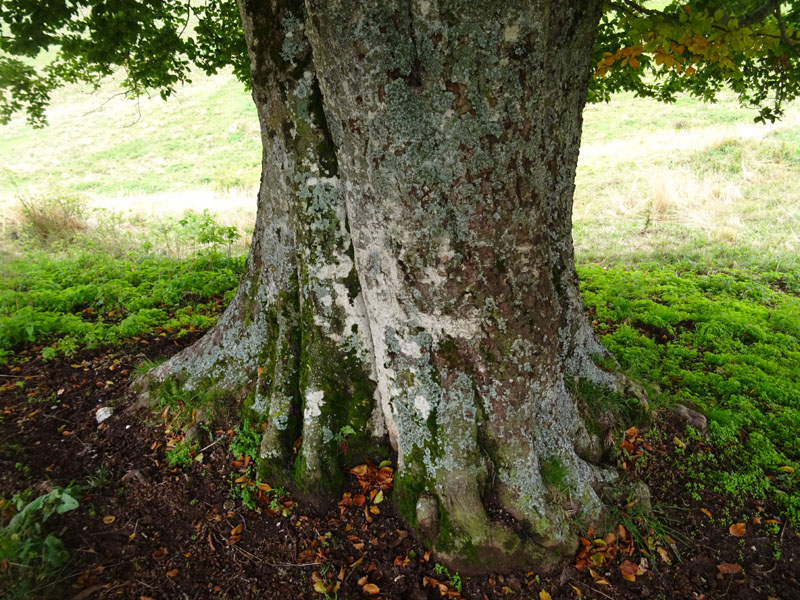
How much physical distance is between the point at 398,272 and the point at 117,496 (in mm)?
2412

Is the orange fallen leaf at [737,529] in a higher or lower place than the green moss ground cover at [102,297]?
lower

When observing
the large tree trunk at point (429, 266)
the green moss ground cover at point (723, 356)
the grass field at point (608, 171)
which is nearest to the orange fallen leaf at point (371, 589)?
the large tree trunk at point (429, 266)

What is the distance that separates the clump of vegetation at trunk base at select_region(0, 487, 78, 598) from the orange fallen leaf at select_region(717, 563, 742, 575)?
364 centimetres

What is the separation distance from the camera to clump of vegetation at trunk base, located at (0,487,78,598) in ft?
7.40

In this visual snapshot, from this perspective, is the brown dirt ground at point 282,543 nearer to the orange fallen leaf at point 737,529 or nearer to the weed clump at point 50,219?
the orange fallen leaf at point 737,529

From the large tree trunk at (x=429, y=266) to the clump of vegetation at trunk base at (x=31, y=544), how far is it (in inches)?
44.5

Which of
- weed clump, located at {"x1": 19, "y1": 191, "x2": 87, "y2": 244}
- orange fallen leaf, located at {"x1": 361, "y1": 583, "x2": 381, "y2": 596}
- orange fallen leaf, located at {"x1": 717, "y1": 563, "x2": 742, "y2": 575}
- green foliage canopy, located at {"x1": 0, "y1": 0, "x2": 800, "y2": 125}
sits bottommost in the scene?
orange fallen leaf, located at {"x1": 717, "y1": 563, "x2": 742, "y2": 575}

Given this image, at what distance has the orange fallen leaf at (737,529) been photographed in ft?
8.96

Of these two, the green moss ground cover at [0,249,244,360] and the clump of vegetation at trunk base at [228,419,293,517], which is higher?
the green moss ground cover at [0,249,244,360]

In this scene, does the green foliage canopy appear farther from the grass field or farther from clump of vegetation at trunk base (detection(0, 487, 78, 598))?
clump of vegetation at trunk base (detection(0, 487, 78, 598))

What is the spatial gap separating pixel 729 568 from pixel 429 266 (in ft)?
8.03

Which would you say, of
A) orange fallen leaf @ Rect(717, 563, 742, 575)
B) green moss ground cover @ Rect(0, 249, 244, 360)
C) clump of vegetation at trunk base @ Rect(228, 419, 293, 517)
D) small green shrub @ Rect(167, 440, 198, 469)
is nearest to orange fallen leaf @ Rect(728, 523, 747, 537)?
orange fallen leaf @ Rect(717, 563, 742, 575)

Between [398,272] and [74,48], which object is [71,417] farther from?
[74,48]

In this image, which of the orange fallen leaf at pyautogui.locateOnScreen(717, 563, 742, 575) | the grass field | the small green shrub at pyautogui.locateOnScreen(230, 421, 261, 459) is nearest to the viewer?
the orange fallen leaf at pyautogui.locateOnScreen(717, 563, 742, 575)
